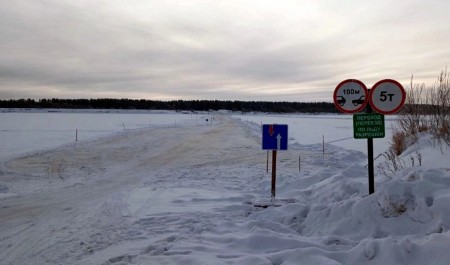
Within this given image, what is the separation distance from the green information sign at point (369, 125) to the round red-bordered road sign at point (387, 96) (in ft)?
0.66

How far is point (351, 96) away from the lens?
6410 millimetres

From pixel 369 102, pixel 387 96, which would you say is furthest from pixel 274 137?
pixel 387 96

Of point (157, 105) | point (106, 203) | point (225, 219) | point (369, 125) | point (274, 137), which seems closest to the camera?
point (369, 125)

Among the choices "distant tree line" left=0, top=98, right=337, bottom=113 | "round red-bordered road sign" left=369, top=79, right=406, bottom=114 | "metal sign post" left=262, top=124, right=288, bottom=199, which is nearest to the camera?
"round red-bordered road sign" left=369, top=79, right=406, bottom=114

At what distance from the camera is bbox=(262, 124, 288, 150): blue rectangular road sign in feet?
26.8

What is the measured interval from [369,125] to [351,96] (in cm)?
53

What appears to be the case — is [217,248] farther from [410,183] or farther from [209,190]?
[209,190]

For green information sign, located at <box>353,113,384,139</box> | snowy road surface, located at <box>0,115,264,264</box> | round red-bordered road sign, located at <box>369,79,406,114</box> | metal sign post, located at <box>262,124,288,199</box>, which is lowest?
snowy road surface, located at <box>0,115,264,264</box>

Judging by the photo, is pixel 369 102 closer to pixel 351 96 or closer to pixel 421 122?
pixel 351 96

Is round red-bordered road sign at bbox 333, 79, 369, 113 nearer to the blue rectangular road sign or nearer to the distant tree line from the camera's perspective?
the blue rectangular road sign

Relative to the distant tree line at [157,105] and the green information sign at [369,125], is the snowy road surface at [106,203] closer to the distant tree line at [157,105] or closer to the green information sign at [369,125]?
the green information sign at [369,125]

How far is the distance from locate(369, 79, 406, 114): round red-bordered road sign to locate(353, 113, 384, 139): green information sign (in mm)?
201

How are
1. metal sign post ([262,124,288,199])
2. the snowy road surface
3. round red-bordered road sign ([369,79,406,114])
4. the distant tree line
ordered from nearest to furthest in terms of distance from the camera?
the snowy road surface < round red-bordered road sign ([369,79,406,114]) < metal sign post ([262,124,288,199]) < the distant tree line

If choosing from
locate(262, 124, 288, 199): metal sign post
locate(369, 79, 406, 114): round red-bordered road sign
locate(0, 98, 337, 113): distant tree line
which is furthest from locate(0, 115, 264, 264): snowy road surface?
locate(0, 98, 337, 113): distant tree line
